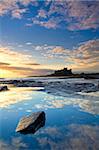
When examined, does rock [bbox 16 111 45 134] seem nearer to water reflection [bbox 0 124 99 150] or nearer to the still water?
the still water

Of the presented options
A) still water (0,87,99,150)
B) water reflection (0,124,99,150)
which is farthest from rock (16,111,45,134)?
water reflection (0,124,99,150)

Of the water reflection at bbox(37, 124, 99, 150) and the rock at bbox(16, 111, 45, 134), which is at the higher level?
the rock at bbox(16, 111, 45, 134)

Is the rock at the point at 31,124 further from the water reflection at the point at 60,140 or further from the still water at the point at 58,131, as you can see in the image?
the water reflection at the point at 60,140

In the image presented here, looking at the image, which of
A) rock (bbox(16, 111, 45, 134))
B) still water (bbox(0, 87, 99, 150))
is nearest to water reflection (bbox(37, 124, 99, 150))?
still water (bbox(0, 87, 99, 150))

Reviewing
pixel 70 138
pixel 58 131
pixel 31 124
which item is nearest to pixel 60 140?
pixel 70 138

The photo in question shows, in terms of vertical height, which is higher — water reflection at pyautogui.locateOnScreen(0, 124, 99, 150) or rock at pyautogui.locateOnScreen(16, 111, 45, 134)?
rock at pyautogui.locateOnScreen(16, 111, 45, 134)

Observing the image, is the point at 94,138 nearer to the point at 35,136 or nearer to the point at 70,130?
the point at 70,130

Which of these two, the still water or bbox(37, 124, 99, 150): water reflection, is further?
the still water

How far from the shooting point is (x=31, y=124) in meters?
9.57

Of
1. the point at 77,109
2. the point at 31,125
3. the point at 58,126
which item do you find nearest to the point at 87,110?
the point at 77,109

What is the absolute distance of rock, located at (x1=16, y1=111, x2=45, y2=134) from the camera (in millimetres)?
9348

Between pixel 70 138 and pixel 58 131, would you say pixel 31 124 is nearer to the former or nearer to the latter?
pixel 58 131

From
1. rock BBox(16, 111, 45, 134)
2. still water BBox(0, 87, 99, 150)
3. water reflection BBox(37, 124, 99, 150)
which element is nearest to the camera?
water reflection BBox(37, 124, 99, 150)

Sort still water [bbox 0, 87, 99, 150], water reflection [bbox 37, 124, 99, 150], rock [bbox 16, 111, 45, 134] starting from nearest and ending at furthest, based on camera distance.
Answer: water reflection [bbox 37, 124, 99, 150]
still water [bbox 0, 87, 99, 150]
rock [bbox 16, 111, 45, 134]
